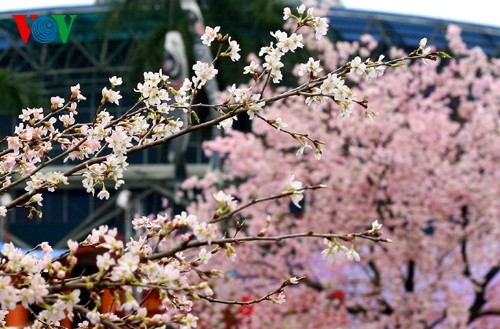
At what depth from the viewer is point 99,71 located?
45781mm

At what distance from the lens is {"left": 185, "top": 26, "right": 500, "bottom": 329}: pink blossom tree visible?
49.3ft

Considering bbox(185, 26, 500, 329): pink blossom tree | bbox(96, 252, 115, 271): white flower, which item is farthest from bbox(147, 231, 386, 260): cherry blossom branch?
bbox(185, 26, 500, 329): pink blossom tree

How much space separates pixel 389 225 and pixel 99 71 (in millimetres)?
32412

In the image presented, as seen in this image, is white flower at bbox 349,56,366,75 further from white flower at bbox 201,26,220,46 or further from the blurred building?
the blurred building

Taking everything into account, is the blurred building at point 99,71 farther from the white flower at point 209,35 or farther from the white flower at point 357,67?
the white flower at point 357,67

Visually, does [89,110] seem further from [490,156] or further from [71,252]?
[71,252]

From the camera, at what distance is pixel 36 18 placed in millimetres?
6156

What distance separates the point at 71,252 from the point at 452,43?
16262 mm

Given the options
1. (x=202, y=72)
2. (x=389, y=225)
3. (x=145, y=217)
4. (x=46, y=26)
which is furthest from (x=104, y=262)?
(x=389, y=225)

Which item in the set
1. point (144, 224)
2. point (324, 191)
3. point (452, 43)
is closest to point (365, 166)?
point (324, 191)

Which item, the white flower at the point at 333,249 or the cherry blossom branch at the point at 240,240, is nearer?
the cherry blossom branch at the point at 240,240

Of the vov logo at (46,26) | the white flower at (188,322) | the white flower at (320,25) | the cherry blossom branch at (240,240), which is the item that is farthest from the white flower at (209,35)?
the vov logo at (46,26)

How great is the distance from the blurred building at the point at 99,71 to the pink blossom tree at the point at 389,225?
2314cm

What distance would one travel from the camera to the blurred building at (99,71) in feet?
136
